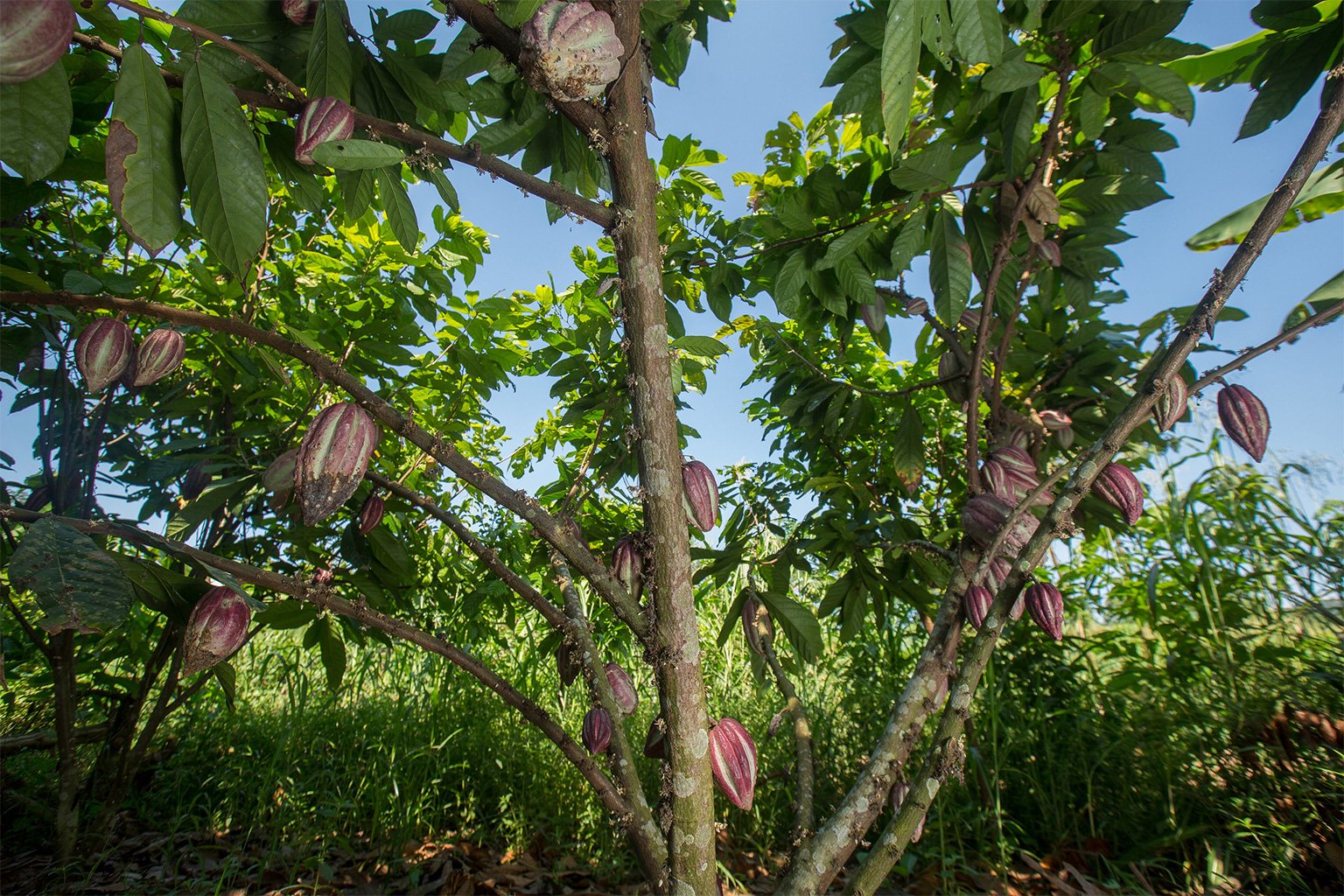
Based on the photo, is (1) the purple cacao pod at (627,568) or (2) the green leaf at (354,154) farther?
(1) the purple cacao pod at (627,568)

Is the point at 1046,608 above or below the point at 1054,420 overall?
below

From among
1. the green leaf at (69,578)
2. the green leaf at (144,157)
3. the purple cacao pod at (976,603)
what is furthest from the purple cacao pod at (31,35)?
the purple cacao pod at (976,603)

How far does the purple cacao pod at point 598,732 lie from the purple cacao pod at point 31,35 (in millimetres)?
924

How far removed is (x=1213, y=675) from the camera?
2305 millimetres

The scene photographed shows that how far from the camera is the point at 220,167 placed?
78 cm

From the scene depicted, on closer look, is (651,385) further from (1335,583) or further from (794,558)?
(1335,583)

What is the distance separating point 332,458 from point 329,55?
22.2 inches

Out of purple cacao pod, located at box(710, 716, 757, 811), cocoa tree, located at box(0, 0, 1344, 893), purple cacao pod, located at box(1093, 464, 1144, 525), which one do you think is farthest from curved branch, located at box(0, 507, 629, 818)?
purple cacao pod, located at box(1093, 464, 1144, 525)

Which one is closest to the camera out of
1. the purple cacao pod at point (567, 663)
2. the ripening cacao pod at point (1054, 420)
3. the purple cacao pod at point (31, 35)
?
the purple cacao pod at point (31, 35)

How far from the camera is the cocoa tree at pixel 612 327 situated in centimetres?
79

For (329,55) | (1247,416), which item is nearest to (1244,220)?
(1247,416)

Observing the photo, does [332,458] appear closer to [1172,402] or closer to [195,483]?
[1172,402]

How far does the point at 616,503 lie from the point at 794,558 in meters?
1.13

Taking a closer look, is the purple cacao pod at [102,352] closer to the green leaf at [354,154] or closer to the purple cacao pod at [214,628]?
the purple cacao pod at [214,628]
